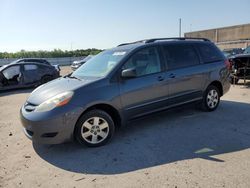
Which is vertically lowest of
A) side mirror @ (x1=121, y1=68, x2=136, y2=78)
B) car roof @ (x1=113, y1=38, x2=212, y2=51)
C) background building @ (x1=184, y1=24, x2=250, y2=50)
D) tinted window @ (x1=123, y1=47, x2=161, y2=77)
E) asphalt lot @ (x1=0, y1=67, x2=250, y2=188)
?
asphalt lot @ (x1=0, y1=67, x2=250, y2=188)

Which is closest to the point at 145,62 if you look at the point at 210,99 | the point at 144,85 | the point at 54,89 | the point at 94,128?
the point at 144,85

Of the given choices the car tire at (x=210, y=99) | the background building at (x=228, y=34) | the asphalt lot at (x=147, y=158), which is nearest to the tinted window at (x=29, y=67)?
the asphalt lot at (x=147, y=158)

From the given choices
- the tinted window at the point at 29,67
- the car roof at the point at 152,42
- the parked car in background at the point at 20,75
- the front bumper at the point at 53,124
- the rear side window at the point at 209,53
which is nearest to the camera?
the front bumper at the point at 53,124

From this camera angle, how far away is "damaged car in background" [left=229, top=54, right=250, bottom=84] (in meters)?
10.2

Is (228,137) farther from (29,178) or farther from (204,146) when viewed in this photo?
(29,178)

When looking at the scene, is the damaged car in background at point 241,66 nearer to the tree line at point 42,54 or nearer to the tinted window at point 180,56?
the tinted window at point 180,56

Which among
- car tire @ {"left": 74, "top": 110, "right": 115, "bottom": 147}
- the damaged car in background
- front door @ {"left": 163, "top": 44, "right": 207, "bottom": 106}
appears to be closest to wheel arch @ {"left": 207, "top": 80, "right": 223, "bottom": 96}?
front door @ {"left": 163, "top": 44, "right": 207, "bottom": 106}

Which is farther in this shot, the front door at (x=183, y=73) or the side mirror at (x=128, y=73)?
the front door at (x=183, y=73)

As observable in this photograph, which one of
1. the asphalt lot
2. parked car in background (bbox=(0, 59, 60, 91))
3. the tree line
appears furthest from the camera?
the tree line

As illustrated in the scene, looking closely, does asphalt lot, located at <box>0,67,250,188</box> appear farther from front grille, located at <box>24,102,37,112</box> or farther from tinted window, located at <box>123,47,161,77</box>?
tinted window, located at <box>123,47,161,77</box>

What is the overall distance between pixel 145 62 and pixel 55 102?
1.94 metres

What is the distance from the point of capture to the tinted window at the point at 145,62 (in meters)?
4.79

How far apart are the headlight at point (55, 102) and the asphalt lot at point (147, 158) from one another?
2.68 feet

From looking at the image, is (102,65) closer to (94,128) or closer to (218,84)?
(94,128)
